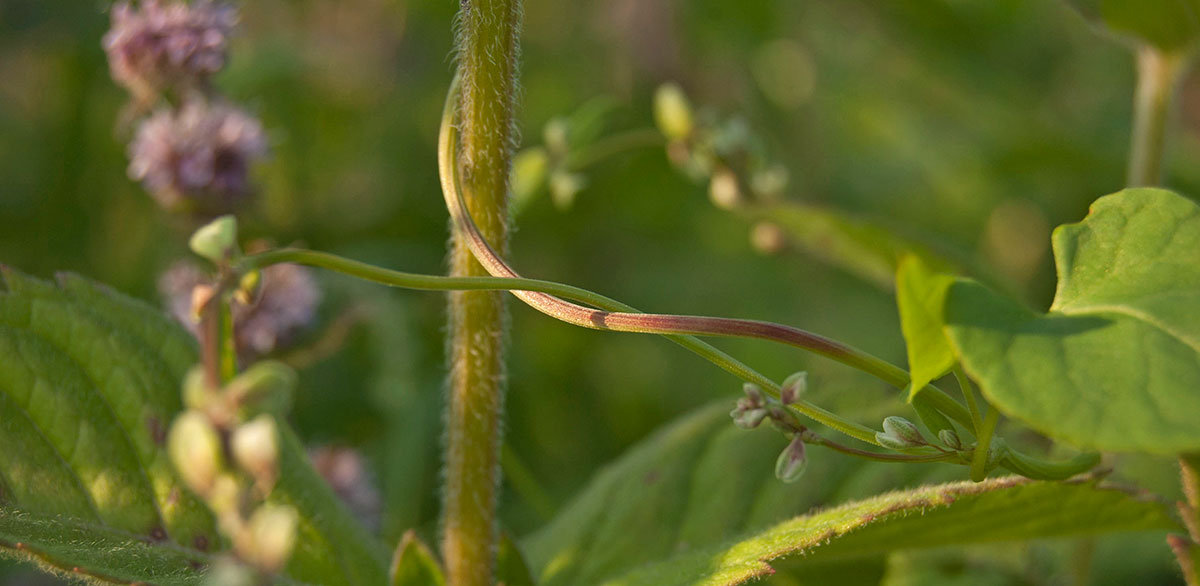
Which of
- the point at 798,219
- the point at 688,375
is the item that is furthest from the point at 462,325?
the point at 688,375

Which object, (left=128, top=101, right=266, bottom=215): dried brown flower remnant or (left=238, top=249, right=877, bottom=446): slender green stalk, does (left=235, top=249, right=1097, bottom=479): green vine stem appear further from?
(left=128, top=101, right=266, bottom=215): dried brown flower remnant

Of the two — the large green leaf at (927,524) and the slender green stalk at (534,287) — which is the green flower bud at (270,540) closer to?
the slender green stalk at (534,287)

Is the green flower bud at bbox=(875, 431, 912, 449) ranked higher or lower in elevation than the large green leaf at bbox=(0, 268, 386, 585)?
lower

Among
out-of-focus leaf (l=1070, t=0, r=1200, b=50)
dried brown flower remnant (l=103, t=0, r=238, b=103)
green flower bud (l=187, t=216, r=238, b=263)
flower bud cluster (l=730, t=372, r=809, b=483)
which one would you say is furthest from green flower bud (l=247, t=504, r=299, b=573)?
out-of-focus leaf (l=1070, t=0, r=1200, b=50)

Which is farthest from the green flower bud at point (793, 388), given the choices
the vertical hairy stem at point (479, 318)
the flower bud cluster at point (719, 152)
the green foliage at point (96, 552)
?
the flower bud cluster at point (719, 152)

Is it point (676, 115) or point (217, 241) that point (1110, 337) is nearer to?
point (217, 241)

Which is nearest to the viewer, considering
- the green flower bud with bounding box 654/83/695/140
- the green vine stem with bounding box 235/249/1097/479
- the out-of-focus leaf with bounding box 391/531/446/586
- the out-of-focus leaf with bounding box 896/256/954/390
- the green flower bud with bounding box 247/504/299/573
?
the green flower bud with bounding box 247/504/299/573
